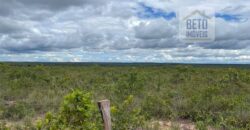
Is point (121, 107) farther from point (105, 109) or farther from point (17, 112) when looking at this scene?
point (17, 112)

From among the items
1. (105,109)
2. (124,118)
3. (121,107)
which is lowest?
(124,118)

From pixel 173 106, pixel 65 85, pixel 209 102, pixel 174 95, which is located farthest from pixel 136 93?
pixel 65 85

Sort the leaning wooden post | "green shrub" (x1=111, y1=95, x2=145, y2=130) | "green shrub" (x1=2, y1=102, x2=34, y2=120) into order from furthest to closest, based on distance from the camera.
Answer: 1. "green shrub" (x1=2, y1=102, x2=34, y2=120)
2. "green shrub" (x1=111, y1=95, x2=145, y2=130)
3. the leaning wooden post

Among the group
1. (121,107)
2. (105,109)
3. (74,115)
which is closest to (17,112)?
(121,107)

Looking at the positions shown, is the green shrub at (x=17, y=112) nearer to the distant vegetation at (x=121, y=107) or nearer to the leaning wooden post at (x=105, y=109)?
the distant vegetation at (x=121, y=107)

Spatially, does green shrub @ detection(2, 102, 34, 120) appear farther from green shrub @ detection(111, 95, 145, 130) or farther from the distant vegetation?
green shrub @ detection(111, 95, 145, 130)

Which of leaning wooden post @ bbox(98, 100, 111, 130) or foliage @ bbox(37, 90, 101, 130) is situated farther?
foliage @ bbox(37, 90, 101, 130)

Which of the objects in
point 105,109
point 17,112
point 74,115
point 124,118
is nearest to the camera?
point 105,109

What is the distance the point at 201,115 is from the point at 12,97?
663cm

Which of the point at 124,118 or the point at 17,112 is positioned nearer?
the point at 124,118

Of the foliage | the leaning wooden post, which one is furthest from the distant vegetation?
the leaning wooden post

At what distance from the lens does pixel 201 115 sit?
822cm

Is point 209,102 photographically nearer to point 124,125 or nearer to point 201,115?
point 201,115

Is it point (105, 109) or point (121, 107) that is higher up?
point (105, 109)
